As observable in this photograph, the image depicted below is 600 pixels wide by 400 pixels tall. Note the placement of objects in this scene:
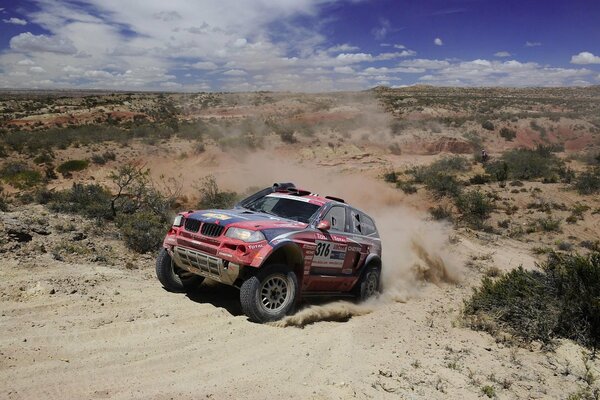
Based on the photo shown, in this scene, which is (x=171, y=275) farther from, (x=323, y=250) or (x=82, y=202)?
(x=82, y=202)

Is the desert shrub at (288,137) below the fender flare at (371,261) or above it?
above

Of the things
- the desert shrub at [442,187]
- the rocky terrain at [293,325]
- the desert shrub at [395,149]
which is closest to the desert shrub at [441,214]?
the rocky terrain at [293,325]

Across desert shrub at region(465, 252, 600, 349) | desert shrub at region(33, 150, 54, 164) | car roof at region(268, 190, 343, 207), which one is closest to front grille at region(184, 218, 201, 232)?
car roof at region(268, 190, 343, 207)

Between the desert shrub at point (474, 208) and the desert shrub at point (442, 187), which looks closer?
the desert shrub at point (474, 208)

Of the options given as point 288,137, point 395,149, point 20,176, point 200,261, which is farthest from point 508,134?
point 200,261

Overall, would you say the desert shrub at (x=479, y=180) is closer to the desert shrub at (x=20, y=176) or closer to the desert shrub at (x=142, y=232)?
the desert shrub at (x=142, y=232)

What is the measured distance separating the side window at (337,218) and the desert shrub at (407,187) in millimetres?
15158

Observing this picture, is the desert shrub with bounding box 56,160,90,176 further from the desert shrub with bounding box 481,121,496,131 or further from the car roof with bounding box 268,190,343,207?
the desert shrub with bounding box 481,121,496,131

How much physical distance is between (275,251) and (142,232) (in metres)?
4.60

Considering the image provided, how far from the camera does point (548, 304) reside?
7.14 metres

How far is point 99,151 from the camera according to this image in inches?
1228

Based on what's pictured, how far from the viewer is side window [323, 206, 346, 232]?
315 inches

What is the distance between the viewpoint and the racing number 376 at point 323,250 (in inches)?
293

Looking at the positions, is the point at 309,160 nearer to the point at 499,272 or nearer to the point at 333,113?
the point at 333,113
